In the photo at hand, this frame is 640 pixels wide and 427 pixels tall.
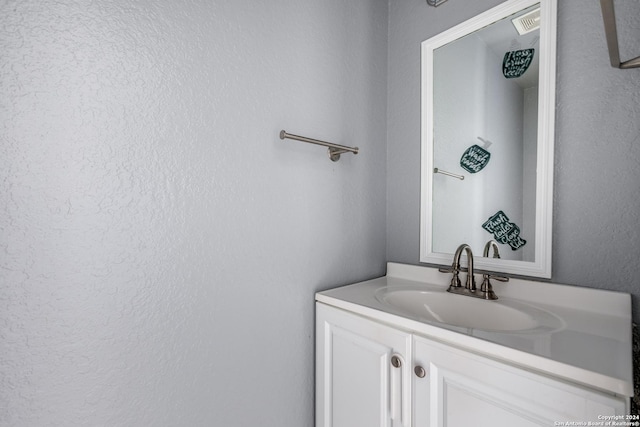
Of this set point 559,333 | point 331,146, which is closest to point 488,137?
Result: point 331,146

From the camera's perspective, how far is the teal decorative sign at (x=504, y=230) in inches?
42.5

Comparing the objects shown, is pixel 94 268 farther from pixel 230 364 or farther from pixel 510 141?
pixel 510 141

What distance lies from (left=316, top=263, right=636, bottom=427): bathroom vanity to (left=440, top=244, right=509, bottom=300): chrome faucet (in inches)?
1.2

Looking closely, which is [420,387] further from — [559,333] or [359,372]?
[559,333]

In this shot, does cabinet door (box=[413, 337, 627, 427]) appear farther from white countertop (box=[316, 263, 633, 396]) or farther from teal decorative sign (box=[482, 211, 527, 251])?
teal decorative sign (box=[482, 211, 527, 251])

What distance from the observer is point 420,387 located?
31.4 inches

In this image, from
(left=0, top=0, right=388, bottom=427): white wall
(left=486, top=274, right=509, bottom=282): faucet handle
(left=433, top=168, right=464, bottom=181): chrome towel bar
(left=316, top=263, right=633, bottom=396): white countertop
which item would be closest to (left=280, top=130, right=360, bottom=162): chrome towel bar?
(left=0, top=0, right=388, bottom=427): white wall

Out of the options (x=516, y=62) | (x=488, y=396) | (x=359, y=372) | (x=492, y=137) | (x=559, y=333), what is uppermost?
(x=516, y=62)

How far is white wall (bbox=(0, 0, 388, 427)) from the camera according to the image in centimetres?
64

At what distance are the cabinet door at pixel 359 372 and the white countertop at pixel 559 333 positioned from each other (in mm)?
47

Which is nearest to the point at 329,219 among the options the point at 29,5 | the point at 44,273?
the point at 44,273

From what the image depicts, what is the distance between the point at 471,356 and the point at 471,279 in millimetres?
437

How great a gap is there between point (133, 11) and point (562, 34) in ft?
4.25

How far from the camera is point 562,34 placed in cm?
98
